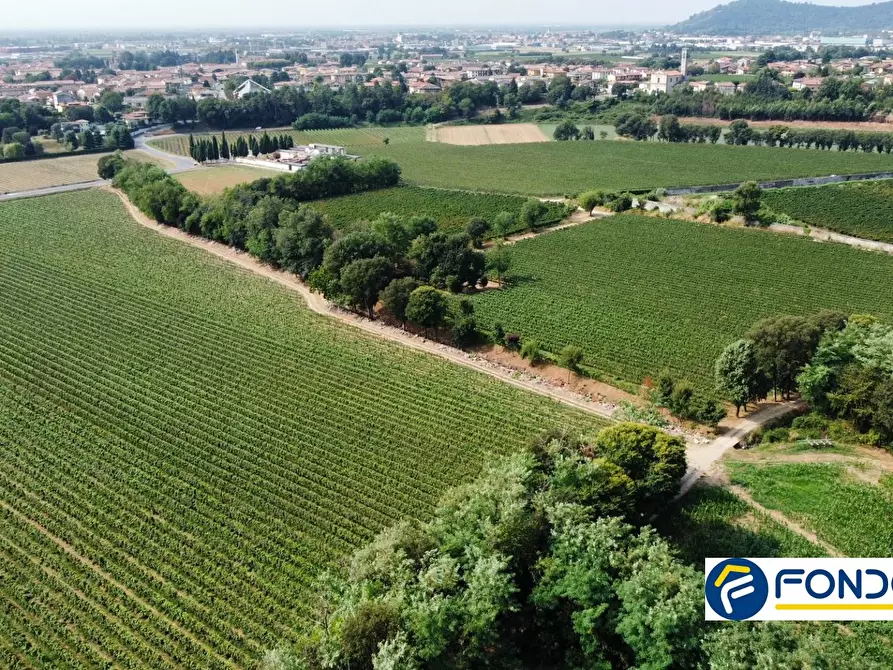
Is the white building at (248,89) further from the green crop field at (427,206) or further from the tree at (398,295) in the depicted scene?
the tree at (398,295)

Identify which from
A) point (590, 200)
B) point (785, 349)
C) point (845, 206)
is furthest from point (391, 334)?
point (845, 206)

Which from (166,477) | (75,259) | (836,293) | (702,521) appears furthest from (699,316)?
(75,259)

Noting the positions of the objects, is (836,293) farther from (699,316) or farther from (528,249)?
(528,249)

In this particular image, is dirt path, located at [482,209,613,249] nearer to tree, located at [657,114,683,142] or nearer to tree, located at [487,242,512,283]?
tree, located at [487,242,512,283]

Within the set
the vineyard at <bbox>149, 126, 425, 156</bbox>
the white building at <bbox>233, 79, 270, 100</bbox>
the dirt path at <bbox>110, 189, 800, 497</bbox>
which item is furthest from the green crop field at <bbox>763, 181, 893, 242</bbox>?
the white building at <bbox>233, 79, 270, 100</bbox>

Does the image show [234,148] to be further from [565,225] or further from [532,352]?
[532,352]

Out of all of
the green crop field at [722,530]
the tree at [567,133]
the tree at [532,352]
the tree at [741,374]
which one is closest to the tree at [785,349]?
the tree at [741,374]
